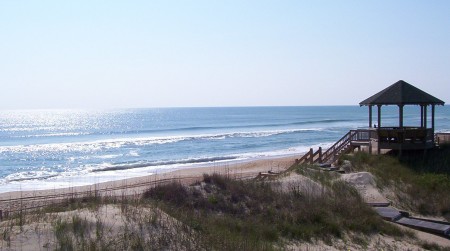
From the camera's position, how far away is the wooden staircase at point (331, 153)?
23.6 meters

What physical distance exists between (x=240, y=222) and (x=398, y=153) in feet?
45.2

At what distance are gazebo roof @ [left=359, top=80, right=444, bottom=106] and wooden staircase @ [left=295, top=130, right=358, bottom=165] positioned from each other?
2.29 m

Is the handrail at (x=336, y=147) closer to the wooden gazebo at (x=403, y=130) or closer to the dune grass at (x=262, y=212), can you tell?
the wooden gazebo at (x=403, y=130)

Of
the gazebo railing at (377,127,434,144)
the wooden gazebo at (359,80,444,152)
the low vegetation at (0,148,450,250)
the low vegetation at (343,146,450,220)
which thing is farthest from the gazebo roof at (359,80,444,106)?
the low vegetation at (0,148,450,250)

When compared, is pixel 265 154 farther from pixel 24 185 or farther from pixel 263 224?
pixel 263 224

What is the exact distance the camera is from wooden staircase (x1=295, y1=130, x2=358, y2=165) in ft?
77.3

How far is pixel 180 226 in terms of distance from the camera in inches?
417

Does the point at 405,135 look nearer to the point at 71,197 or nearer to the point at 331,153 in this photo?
the point at 331,153

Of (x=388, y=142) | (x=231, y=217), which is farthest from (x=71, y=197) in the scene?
(x=388, y=142)

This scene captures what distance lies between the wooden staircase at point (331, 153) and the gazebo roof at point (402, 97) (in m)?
2.29

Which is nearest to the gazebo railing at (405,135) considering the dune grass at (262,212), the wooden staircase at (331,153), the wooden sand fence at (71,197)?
the wooden staircase at (331,153)

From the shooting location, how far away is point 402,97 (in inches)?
927

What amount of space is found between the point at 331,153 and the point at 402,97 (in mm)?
4371

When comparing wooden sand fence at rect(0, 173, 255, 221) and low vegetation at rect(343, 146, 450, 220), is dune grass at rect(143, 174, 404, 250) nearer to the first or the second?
wooden sand fence at rect(0, 173, 255, 221)
